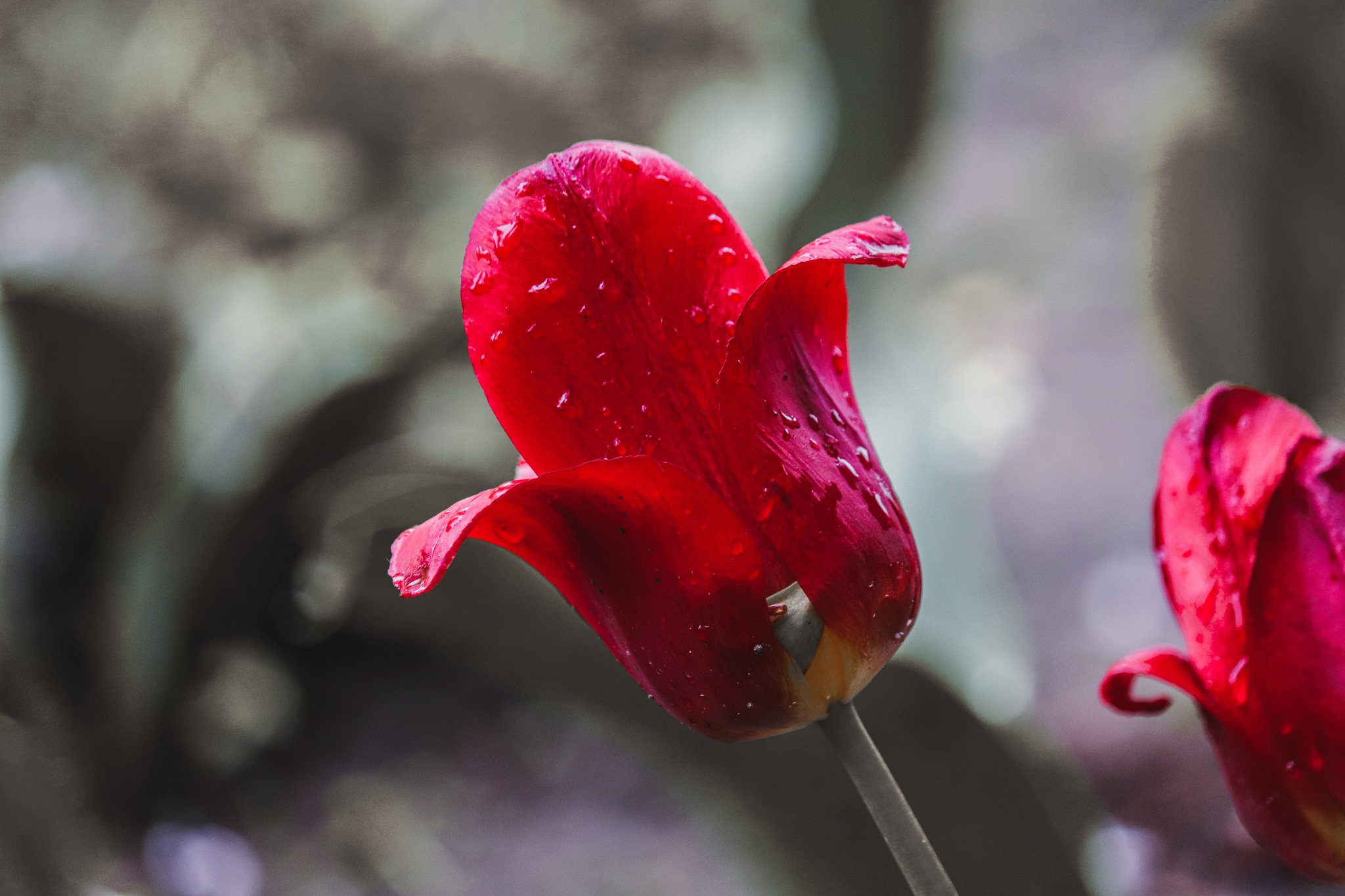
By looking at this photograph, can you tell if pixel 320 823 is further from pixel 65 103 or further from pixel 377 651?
pixel 65 103

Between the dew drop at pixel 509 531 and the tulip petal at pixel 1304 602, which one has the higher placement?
the dew drop at pixel 509 531

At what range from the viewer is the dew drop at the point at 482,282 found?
89 millimetres

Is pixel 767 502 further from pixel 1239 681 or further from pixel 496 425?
pixel 496 425

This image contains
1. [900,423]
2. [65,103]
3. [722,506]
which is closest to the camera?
[722,506]

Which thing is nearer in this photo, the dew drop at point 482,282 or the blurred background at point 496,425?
the dew drop at point 482,282

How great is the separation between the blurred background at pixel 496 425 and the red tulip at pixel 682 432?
0.17 metres

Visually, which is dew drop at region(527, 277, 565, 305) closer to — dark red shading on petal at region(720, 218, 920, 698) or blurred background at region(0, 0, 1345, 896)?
dark red shading on petal at region(720, 218, 920, 698)

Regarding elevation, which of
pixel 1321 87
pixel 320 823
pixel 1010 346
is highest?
pixel 1321 87

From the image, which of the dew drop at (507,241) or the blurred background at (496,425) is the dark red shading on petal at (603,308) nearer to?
the dew drop at (507,241)

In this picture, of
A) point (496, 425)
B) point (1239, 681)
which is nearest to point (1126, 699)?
point (1239, 681)

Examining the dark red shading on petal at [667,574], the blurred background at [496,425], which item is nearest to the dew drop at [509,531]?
the dark red shading on petal at [667,574]

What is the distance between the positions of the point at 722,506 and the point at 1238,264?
330 mm

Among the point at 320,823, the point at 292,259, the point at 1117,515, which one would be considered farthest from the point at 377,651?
the point at 1117,515

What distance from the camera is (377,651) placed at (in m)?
0.39
